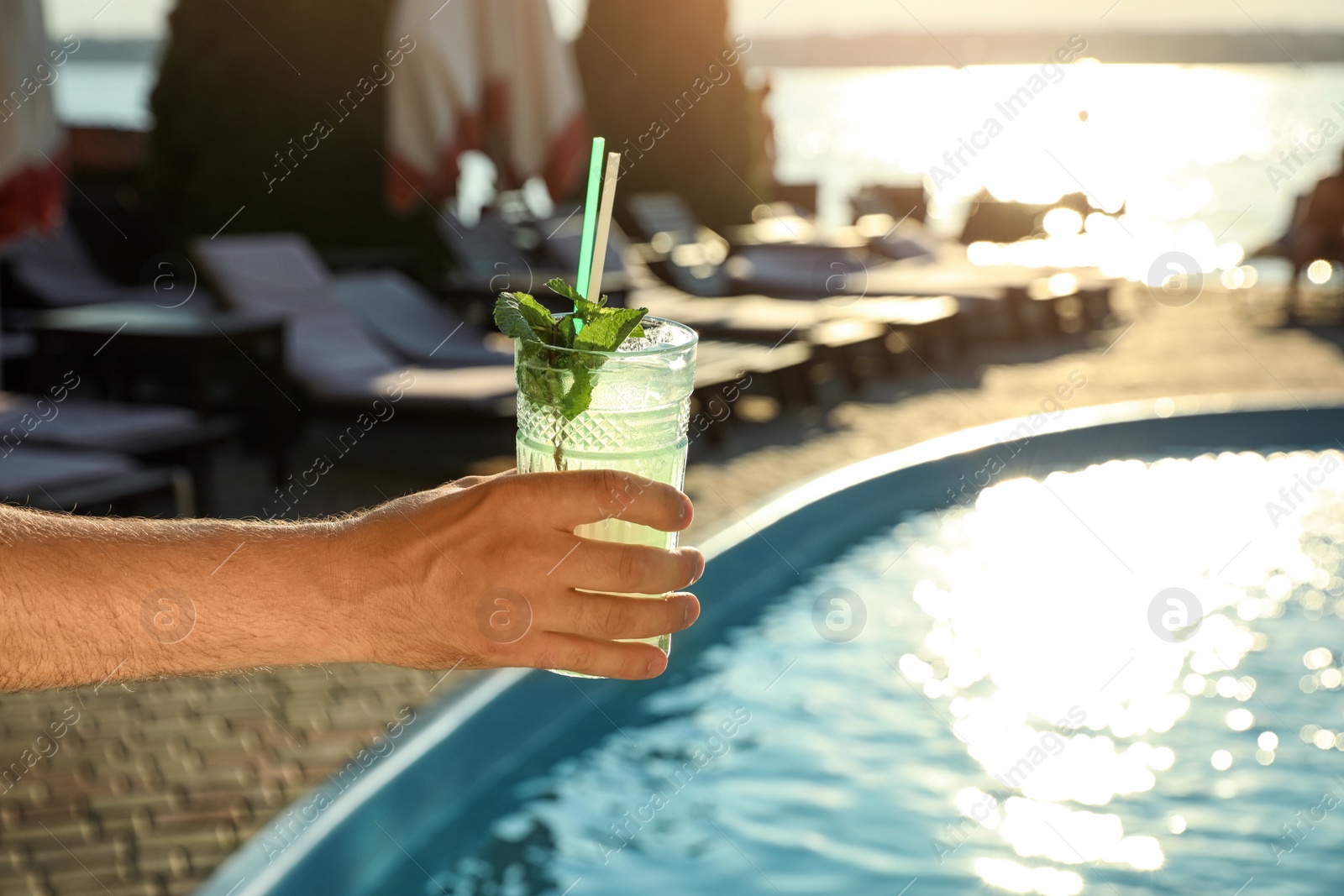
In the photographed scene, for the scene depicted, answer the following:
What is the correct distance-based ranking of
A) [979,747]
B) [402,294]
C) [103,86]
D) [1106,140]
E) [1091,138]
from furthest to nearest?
1. [103,86]
2. [1106,140]
3. [1091,138]
4. [402,294]
5. [979,747]

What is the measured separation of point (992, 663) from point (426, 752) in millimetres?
2407

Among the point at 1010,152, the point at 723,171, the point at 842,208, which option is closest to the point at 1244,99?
the point at 1010,152

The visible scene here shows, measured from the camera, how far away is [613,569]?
1.14 metres

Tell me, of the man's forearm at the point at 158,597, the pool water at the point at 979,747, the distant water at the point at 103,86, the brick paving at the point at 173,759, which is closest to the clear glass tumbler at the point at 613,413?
the man's forearm at the point at 158,597

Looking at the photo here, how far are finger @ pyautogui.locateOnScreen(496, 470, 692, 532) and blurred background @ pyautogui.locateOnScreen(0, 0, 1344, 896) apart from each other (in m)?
2.35

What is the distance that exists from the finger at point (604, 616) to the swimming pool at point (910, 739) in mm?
1895

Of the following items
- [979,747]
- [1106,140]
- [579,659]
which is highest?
[1106,140]

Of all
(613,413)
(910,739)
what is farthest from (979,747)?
(613,413)

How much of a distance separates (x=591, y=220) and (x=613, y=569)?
428mm

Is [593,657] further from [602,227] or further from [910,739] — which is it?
[910,739]

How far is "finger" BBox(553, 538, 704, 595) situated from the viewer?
1.14m

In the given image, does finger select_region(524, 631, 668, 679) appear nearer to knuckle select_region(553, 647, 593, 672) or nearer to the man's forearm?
knuckle select_region(553, 647, 593, 672)

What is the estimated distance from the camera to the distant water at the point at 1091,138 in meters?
19.3

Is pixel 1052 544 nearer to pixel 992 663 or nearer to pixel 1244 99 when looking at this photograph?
pixel 992 663
